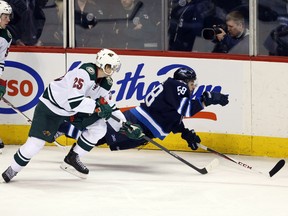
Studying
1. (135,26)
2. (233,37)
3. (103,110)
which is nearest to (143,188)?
(103,110)

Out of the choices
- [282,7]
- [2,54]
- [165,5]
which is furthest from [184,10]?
[2,54]

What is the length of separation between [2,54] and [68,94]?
1.43 meters

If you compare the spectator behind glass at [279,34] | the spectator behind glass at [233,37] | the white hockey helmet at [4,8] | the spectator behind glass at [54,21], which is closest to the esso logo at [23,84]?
the spectator behind glass at [54,21]

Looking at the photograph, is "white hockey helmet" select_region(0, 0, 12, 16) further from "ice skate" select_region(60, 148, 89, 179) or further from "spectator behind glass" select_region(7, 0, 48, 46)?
"ice skate" select_region(60, 148, 89, 179)

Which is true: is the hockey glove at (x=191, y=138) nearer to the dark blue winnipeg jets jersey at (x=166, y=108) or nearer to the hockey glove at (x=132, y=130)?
the dark blue winnipeg jets jersey at (x=166, y=108)

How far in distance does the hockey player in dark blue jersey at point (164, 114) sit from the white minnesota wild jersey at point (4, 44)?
0.83 meters

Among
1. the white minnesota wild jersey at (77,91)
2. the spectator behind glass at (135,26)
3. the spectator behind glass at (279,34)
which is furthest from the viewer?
the spectator behind glass at (135,26)

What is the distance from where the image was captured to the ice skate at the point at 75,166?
21.9ft

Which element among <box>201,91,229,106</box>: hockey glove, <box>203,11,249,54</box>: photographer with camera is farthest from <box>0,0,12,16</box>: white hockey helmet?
<box>201,91,229,106</box>: hockey glove

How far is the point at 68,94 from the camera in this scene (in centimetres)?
644

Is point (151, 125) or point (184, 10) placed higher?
point (184, 10)

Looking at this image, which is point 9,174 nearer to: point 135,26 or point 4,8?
point 4,8

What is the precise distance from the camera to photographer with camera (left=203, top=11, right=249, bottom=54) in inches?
297

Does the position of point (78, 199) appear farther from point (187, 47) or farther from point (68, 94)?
point (187, 47)
